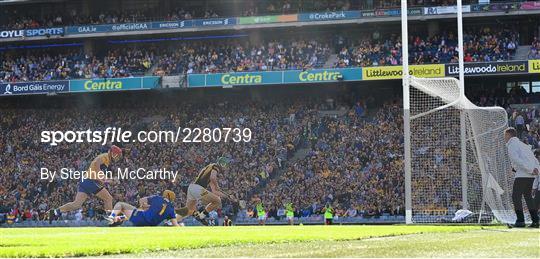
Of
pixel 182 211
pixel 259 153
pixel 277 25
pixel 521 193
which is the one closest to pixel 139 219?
pixel 182 211

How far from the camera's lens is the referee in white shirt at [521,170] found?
50.1 feet

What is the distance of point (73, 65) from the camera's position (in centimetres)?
4897

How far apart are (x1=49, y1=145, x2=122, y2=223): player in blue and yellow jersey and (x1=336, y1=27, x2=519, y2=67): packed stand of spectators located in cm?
1225

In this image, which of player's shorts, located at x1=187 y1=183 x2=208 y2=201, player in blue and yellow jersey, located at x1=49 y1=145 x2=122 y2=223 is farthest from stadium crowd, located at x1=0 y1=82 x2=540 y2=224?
player's shorts, located at x1=187 y1=183 x2=208 y2=201

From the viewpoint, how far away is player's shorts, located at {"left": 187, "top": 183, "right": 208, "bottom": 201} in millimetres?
36066

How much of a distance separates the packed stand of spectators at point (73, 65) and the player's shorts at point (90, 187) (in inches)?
327

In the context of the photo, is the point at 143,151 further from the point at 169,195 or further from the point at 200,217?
the point at 200,217

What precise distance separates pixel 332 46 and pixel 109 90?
39.2 feet

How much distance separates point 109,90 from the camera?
45.9 m

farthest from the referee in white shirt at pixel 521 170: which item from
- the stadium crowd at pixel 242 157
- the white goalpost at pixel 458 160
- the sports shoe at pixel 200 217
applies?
the sports shoe at pixel 200 217

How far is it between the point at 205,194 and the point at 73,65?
16.1 metres

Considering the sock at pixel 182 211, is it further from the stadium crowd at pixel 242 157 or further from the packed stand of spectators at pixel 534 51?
the packed stand of spectators at pixel 534 51

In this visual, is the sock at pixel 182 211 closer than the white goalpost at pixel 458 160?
No

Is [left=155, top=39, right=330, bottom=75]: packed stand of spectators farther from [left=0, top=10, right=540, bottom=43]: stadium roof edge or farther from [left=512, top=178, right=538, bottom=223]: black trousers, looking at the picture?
[left=512, top=178, right=538, bottom=223]: black trousers
